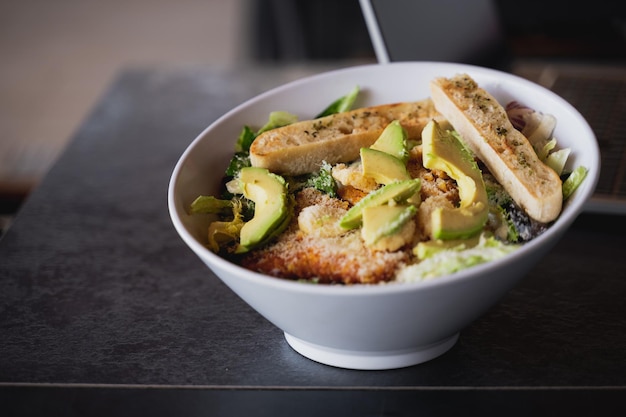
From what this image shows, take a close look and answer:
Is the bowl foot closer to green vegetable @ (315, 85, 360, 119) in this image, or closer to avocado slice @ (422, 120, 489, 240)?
avocado slice @ (422, 120, 489, 240)

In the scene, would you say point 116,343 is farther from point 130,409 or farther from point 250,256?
point 250,256

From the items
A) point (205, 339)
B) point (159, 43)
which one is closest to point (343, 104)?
point (205, 339)

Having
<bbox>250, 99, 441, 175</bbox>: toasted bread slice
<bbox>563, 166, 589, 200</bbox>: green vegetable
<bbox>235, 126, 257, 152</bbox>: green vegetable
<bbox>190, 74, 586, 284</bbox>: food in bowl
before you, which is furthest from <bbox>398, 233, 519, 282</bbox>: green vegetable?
<bbox>235, 126, 257, 152</bbox>: green vegetable

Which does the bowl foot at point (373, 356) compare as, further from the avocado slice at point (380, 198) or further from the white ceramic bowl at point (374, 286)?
the avocado slice at point (380, 198)

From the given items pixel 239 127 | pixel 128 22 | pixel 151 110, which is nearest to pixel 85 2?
pixel 128 22

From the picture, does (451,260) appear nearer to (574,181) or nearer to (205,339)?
(574,181)
